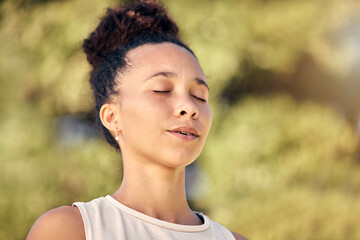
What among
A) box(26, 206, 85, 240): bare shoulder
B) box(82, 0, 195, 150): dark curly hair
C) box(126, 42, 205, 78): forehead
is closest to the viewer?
box(26, 206, 85, 240): bare shoulder

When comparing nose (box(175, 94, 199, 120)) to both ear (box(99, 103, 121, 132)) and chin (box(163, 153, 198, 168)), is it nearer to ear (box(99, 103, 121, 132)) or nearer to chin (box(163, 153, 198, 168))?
chin (box(163, 153, 198, 168))

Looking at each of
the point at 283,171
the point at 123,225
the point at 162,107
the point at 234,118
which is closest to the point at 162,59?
the point at 162,107

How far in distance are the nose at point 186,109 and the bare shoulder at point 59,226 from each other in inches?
16.4

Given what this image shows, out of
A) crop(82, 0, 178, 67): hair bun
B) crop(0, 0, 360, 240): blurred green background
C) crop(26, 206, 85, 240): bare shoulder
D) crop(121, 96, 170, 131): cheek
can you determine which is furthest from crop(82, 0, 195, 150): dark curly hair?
crop(0, 0, 360, 240): blurred green background

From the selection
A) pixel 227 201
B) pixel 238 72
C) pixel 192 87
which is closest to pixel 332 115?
pixel 238 72

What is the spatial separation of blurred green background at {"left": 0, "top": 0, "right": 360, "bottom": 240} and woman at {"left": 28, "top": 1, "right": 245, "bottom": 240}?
6.40 ft

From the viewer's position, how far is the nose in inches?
59.9

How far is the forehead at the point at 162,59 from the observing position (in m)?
1.61

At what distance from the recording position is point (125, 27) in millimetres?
1835

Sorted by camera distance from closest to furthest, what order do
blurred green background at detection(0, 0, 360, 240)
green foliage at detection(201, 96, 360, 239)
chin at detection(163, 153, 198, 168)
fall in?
chin at detection(163, 153, 198, 168) < blurred green background at detection(0, 0, 360, 240) < green foliage at detection(201, 96, 360, 239)

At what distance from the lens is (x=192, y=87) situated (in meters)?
1.62

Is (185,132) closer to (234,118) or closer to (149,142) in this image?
(149,142)

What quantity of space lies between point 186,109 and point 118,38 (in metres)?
0.47

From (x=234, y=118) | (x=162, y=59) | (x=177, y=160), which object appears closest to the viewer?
(x=177, y=160)
